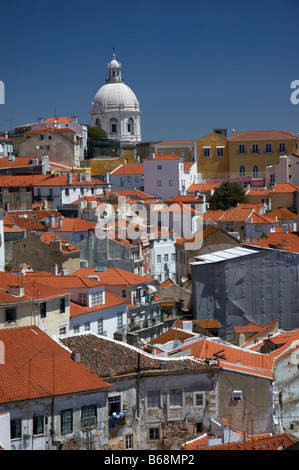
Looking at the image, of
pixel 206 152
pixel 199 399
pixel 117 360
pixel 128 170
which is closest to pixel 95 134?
pixel 206 152

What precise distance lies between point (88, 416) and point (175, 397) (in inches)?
47.8

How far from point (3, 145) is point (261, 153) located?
1092 centimetres

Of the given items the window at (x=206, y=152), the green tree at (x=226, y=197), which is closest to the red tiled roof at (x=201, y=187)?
the green tree at (x=226, y=197)

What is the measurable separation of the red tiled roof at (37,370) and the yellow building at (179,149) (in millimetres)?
26274

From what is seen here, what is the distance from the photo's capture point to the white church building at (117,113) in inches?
1725

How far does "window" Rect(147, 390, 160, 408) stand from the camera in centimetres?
715

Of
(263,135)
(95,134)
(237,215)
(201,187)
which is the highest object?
(95,134)

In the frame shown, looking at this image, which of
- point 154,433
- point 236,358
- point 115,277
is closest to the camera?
point 154,433

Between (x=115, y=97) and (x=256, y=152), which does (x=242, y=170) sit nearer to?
(x=256, y=152)

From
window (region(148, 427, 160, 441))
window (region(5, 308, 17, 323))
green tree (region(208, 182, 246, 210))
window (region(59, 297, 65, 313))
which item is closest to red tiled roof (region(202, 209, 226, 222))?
green tree (region(208, 182, 246, 210))

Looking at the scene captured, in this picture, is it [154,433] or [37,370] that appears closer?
[37,370]

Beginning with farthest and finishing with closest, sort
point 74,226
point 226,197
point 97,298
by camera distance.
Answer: point 226,197, point 74,226, point 97,298

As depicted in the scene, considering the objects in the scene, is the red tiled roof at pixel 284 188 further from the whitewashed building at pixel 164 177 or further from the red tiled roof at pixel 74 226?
the red tiled roof at pixel 74 226

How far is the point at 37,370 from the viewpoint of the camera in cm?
620
